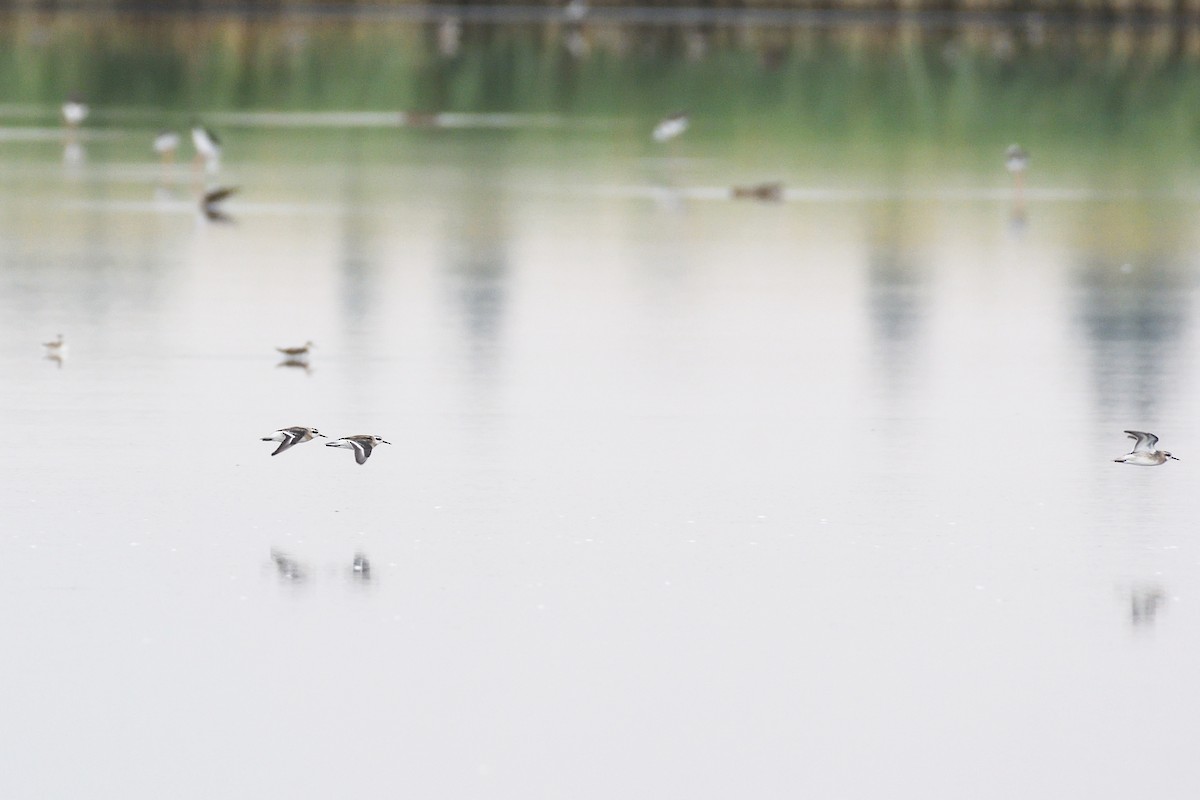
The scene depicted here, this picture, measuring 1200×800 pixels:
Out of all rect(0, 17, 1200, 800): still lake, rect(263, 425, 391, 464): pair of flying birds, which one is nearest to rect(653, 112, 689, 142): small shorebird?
rect(0, 17, 1200, 800): still lake

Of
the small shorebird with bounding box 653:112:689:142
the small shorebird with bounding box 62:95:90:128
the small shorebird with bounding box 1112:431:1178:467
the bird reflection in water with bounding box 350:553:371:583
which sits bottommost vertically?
the bird reflection in water with bounding box 350:553:371:583

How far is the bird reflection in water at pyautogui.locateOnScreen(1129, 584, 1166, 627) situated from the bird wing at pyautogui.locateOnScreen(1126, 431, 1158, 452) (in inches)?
53.5

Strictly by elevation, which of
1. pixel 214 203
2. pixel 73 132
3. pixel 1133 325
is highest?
pixel 73 132

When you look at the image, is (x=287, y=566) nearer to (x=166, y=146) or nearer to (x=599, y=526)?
(x=599, y=526)

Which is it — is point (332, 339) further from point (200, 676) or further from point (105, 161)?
point (105, 161)

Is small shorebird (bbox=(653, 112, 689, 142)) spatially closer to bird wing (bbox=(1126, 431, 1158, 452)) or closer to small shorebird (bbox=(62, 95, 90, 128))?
small shorebird (bbox=(62, 95, 90, 128))

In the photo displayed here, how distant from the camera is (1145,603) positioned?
21.6ft

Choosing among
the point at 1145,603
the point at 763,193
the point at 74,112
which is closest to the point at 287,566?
the point at 1145,603

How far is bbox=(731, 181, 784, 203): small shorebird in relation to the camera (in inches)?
748

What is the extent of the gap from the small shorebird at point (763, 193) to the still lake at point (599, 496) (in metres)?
0.23

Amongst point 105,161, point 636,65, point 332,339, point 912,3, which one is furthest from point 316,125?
point 912,3

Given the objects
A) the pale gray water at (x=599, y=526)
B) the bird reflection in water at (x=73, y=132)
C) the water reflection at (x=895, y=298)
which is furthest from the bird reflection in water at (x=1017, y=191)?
the bird reflection in water at (x=73, y=132)

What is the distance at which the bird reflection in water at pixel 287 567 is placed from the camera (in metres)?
6.80

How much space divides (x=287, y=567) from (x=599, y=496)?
1.38m
